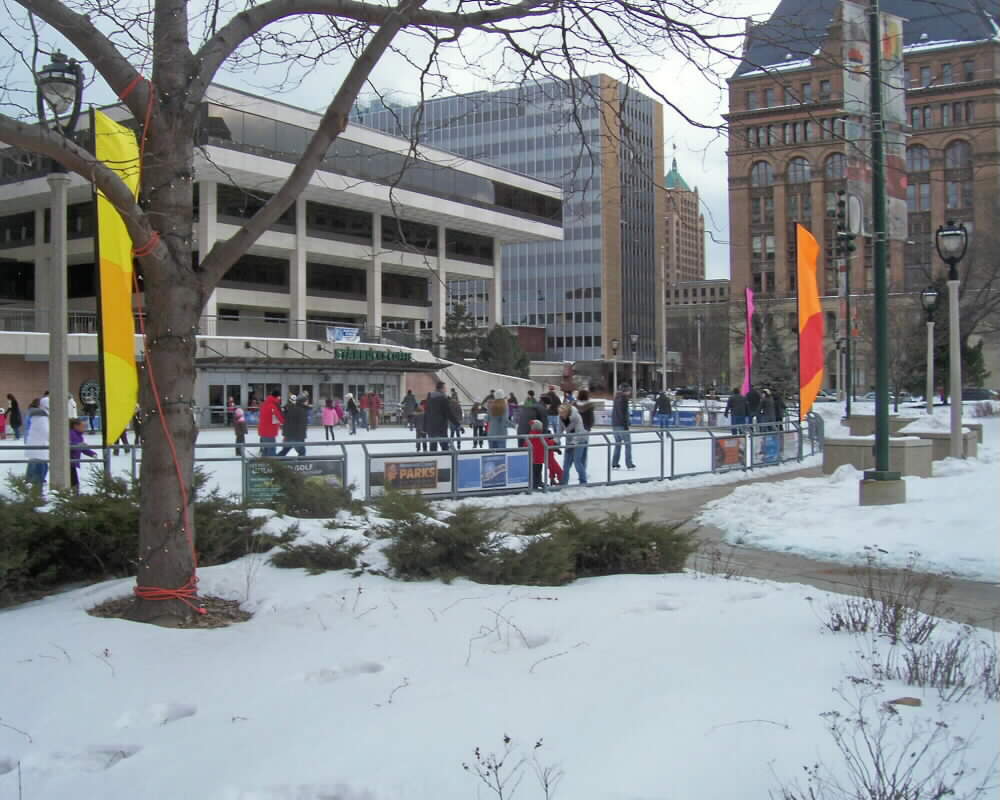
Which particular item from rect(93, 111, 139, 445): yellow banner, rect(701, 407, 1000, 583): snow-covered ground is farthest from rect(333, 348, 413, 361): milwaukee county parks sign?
rect(701, 407, 1000, 583): snow-covered ground

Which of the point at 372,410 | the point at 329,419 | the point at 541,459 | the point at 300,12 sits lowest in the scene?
the point at 541,459

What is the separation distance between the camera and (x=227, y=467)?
1322 cm

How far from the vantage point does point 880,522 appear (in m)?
10.4

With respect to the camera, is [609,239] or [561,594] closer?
[561,594]

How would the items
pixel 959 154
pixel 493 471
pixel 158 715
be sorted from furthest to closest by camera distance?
pixel 959 154
pixel 493 471
pixel 158 715

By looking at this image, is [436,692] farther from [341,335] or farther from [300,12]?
[341,335]

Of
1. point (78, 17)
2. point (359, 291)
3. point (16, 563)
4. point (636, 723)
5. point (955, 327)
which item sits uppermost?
point (359, 291)

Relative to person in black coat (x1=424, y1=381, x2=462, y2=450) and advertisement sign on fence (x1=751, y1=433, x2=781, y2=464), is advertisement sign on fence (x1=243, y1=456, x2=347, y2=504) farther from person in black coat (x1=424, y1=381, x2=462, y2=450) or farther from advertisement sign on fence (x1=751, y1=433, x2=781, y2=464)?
advertisement sign on fence (x1=751, y1=433, x2=781, y2=464)

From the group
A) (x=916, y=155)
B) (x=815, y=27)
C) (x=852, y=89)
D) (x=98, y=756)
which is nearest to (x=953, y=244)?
(x=852, y=89)

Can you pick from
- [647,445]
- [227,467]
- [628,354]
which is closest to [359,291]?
[647,445]

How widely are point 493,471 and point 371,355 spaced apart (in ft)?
110

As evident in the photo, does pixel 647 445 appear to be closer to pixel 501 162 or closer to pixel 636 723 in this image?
pixel 636 723

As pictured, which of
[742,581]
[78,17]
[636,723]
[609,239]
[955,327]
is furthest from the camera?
[609,239]

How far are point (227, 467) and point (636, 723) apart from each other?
Answer: 10467 mm
